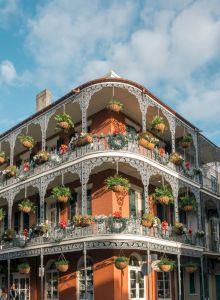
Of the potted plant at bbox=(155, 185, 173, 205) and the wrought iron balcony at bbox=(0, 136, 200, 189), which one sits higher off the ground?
the wrought iron balcony at bbox=(0, 136, 200, 189)

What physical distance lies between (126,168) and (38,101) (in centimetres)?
955

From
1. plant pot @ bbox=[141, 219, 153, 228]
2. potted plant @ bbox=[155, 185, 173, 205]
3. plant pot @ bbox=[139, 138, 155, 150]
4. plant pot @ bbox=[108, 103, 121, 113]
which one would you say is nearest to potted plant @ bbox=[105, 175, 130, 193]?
plant pot @ bbox=[141, 219, 153, 228]

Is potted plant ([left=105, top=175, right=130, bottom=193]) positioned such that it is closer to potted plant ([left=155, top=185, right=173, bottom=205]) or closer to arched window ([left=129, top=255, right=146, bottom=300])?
potted plant ([left=155, top=185, right=173, bottom=205])

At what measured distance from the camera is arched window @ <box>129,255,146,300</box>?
20.0 m

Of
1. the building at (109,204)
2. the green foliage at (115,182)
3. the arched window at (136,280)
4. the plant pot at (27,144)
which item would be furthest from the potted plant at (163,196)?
the plant pot at (27,144)

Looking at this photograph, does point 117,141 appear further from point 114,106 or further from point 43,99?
point 43,99

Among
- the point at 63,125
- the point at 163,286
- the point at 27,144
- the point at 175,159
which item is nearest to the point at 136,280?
the point at 163,286

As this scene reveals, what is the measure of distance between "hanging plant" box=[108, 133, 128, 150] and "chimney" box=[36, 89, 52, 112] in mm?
9072

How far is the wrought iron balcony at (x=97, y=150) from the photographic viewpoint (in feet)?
64.6

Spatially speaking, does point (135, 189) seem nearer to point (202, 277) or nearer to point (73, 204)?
point (73, 204)

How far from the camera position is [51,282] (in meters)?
22.4

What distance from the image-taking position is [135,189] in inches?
861

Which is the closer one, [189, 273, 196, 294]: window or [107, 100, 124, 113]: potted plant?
[107, 100, 124, 113]: potted plant

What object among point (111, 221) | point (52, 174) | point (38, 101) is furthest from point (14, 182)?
point (111, 221)
